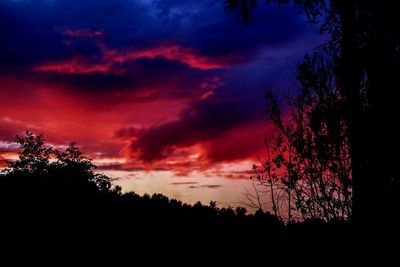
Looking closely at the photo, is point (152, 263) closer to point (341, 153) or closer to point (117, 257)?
point (117, 257)

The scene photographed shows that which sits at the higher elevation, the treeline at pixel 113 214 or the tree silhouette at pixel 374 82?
the tree silhouette at pixel 374 82

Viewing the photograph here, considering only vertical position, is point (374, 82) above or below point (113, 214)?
above

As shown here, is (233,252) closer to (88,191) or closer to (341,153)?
(341,153)

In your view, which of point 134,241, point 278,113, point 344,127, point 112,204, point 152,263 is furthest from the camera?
point 278,113

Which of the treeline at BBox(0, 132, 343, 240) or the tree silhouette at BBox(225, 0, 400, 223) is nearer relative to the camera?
the treeline at BBox(0, 132, 343, 240)

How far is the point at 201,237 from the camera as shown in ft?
29.4

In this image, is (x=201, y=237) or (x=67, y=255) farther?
(x=201, y=237)

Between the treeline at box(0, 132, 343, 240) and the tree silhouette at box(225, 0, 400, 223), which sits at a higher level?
the tree silhouette at box(225, 0, 400, 223)

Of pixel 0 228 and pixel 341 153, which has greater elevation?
pixel 341 153

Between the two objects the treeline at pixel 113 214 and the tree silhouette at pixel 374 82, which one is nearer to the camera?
the treeline at pixel 113 214

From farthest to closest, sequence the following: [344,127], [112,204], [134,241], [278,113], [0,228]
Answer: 1. [278,113]
2. [344,127]
3. [112,204]
4. [0,228]
5. [134,241]

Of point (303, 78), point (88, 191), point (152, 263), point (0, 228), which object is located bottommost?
point (152, 263)

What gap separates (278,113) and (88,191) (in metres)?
6.18

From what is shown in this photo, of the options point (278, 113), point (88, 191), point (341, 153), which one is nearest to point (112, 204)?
point (88, 191)
